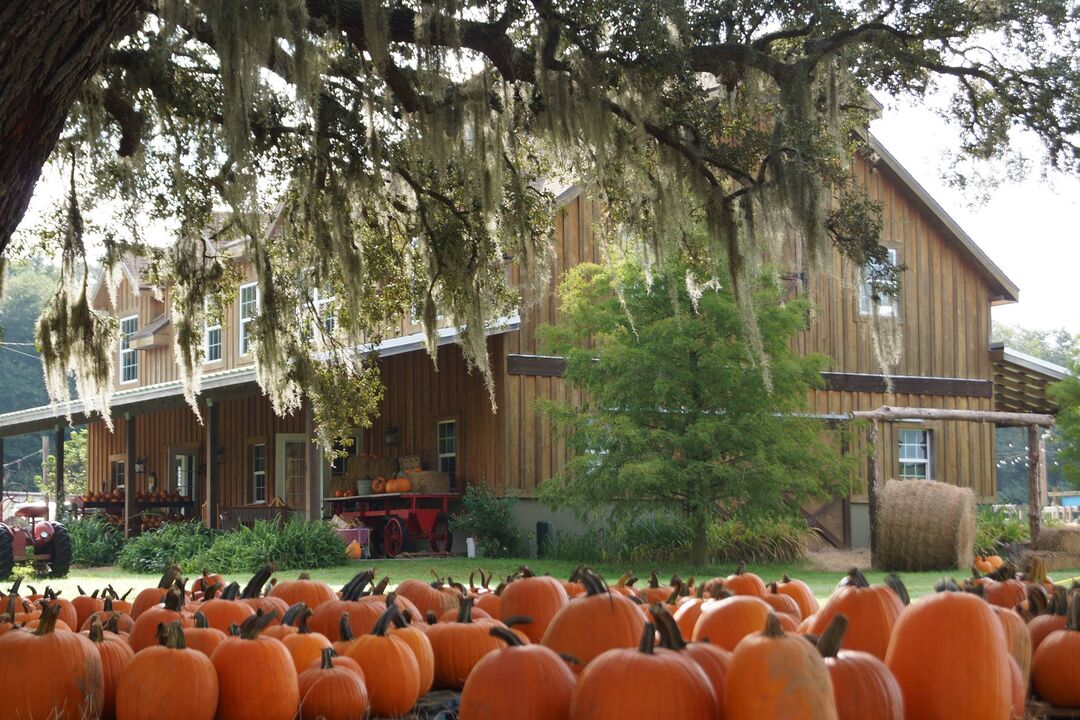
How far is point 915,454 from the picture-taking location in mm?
22734

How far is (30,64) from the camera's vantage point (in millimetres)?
3580

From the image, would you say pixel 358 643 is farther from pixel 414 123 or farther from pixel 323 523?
pixel 323 523

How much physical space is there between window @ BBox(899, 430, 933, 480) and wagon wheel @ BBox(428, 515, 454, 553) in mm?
8786

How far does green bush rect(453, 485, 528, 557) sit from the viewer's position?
59.9ft

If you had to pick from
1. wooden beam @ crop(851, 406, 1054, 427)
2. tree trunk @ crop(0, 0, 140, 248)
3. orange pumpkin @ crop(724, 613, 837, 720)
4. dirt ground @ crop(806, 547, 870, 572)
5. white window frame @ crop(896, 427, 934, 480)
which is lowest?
dirt ground @ crop(806, 547, 870, 572)

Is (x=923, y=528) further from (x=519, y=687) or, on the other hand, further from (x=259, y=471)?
(x=519, y=687)

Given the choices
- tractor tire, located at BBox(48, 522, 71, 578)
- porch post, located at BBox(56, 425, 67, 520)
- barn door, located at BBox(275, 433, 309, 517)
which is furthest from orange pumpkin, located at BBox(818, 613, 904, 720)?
porch post, located at BBox(56, 425, 67, 520)

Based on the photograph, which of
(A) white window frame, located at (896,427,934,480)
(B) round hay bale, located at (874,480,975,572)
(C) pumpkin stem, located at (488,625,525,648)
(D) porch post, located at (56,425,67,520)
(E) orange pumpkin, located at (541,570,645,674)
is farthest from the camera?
(D) porch post, located at (56,425,67,520)

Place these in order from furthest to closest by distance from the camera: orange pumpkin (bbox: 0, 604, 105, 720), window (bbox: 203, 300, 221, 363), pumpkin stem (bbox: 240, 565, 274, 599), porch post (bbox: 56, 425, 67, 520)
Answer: window (bbox: 203, 300, 221, 363) → porch post (bbox: 56, 425, 67, 520) → pumpkin stem (bbox: 240, 565, 274, 599) → orange pumpkin (bbox: 0, 604, 105, 720)

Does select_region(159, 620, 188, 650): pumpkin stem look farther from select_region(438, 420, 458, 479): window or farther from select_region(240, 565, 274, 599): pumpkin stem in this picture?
select_region(438, 420, 458, 479): window

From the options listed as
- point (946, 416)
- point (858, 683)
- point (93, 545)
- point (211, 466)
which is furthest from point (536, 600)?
point (93, 545)

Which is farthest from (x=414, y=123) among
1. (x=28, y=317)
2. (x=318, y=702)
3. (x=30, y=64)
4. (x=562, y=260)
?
(x=28, y=317)

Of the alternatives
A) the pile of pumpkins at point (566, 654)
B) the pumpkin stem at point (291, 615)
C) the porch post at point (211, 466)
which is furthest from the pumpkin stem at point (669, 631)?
the porch post at point (211, 466)

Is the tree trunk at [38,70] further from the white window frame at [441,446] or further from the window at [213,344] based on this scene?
the window at [213,344]
